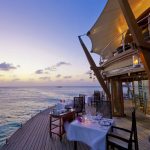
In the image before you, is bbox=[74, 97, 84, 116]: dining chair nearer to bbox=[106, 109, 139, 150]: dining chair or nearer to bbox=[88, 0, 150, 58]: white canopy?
bbox=[88, 0, 150, 58]: white canopy

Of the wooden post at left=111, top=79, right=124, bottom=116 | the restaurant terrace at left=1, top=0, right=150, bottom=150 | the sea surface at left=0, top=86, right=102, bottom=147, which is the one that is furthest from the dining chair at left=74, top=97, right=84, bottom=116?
the sea surface at left=0, top=86, right=102, bottom=147

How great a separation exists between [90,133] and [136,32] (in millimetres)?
2406

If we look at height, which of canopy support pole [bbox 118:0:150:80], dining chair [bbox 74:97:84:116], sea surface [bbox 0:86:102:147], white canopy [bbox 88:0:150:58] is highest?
white canopy [bbox 88:0:150:58]

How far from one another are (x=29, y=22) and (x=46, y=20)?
1144mm

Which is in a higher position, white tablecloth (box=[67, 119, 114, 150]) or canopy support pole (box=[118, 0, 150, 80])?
canopy support pole (box=[118, 0, 150, 80])

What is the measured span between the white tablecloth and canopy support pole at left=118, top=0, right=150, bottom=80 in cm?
170

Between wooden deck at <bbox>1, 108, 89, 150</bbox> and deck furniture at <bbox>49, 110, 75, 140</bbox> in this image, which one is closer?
wooden deck at <bbox>1, 108, 89, 150</bbox>

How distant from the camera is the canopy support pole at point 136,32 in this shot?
3027mm

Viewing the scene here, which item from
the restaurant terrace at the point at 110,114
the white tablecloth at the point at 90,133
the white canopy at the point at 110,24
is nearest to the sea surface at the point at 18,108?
the restaurant terrace at the point at 110,114

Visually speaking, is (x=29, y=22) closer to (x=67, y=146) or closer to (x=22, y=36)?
(x=22, y=36)

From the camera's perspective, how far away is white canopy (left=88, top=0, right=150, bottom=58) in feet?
18.2

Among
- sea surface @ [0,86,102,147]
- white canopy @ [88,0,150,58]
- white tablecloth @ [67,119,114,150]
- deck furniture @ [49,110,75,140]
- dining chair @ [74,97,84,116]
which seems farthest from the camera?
sea surface @ [0,86,102,147]

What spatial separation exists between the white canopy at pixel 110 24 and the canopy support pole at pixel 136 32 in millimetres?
2169

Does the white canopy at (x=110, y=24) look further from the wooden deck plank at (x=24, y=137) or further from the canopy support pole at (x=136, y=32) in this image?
the wooden deck plank at (x=24, y=137)
